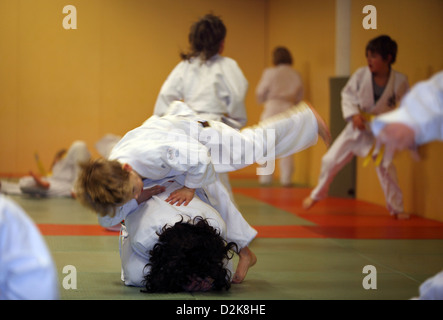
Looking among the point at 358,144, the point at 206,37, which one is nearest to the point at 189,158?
the point at 206,37

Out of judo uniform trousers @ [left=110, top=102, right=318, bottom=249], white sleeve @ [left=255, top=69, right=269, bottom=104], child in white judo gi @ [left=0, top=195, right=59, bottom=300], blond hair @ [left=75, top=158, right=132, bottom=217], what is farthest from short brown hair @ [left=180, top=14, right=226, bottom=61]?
white sleeve @ [left=255, top=69, right=269, bottom=104]

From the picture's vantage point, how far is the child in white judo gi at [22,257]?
5.82ft

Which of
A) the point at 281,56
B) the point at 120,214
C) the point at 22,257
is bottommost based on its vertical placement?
the point at 120,214

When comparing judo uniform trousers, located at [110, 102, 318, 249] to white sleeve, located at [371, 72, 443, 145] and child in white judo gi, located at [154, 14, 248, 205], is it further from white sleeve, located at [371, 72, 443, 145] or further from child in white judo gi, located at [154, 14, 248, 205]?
white sleeve, located at [371, 72, 443, 145]

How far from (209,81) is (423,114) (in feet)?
8.80

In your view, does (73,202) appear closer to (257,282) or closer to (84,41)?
(84,41)

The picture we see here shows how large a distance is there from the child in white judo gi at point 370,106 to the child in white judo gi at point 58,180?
254 cm

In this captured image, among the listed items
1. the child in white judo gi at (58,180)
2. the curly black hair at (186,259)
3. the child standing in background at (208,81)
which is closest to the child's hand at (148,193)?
the curly black hair at (186,259)

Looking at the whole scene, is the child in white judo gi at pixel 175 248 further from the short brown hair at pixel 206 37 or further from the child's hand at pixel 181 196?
the short brown hair at pixel 206 37

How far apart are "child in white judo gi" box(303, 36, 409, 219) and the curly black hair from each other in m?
1.18

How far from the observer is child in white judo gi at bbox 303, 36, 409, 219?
3902 mm

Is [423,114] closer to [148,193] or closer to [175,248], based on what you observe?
[175,248]

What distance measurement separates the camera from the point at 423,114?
2127 mm

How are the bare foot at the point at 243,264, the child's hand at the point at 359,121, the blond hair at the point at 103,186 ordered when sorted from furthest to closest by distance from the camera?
the child's hand at the point at 359,121 → the bare foot at the point at 243,264 → the blond hair at the point at 103,186
